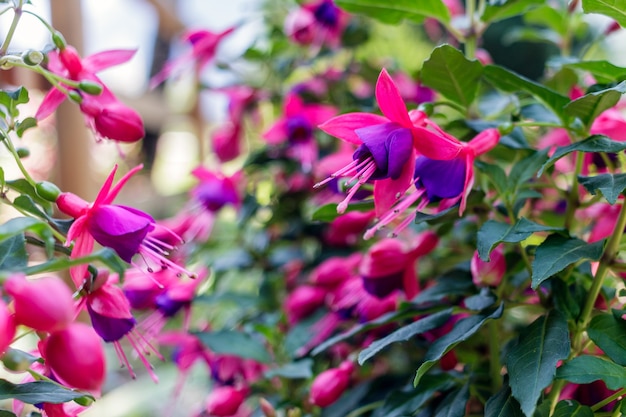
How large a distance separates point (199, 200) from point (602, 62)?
557 millimetres

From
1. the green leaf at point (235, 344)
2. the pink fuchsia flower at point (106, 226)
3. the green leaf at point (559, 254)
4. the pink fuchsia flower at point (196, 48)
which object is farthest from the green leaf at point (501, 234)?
the pink fuchsia flower at point (196, 48)

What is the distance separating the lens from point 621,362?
1.46 feet

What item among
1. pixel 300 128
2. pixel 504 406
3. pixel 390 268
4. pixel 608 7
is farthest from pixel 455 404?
pixel 300 128

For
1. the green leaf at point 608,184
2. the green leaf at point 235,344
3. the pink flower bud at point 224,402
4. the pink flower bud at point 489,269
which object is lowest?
the pink flower bud at point 224,402

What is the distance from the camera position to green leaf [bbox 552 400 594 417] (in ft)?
1.46

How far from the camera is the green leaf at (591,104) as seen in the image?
47 cm

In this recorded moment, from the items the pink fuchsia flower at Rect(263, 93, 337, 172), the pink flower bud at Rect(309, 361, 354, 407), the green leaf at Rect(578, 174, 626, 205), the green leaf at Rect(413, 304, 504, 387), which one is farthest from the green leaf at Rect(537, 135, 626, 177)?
the pink fuchsia flower at Rect(263, 93, 337, 172)

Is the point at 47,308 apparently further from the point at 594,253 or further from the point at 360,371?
the point at 360,371

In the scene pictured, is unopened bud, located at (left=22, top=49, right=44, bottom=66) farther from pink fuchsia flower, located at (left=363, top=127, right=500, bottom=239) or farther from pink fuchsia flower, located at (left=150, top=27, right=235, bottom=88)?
pink fuchsia flower, located at (left=150, top=27, right=235, bottom=88)

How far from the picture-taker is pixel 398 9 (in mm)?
634

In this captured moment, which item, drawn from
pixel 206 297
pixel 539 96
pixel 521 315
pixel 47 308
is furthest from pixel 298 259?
pixel 47 308

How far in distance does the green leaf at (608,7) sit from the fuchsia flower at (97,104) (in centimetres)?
40

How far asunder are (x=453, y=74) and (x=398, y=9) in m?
0.12

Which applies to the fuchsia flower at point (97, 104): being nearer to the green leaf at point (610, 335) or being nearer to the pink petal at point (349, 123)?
the pink petal at point (349, 123)
